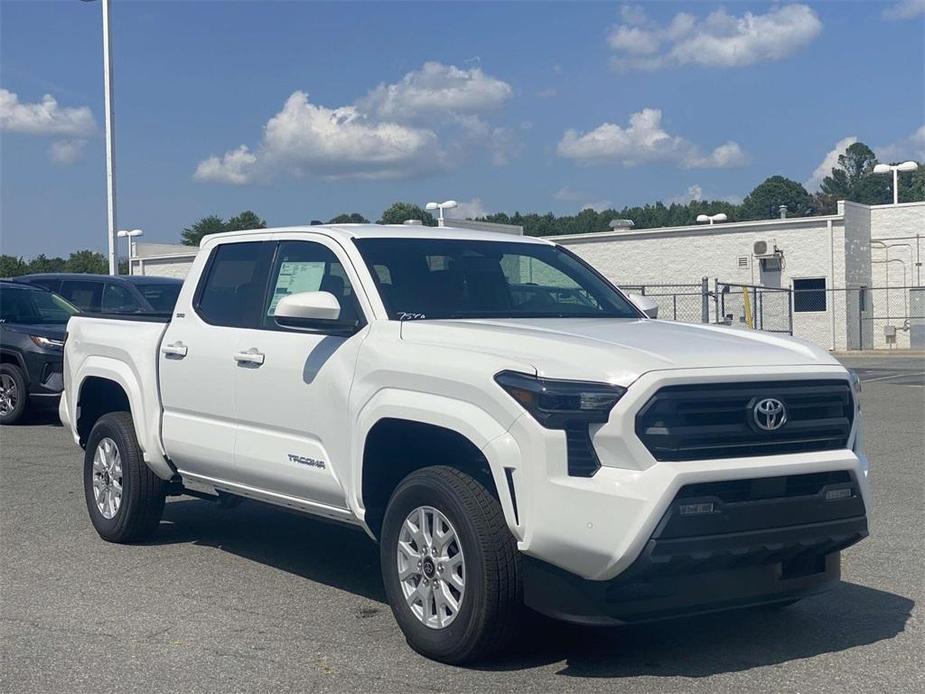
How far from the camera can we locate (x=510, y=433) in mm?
4898

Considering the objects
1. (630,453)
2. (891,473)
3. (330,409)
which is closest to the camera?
(630,453)

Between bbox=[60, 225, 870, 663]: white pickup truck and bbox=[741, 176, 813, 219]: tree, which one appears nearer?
bbox=[60, 225, 870, 663]: white pickup truck

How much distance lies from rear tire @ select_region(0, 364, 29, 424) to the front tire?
10.3m

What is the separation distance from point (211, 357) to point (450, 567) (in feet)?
7.67

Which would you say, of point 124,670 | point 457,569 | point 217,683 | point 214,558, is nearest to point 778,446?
point 457,569

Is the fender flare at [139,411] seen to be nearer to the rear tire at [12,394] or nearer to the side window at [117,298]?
the rear tire at [12,394]

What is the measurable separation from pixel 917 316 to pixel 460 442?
35660 mm

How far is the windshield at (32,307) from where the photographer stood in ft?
50.3

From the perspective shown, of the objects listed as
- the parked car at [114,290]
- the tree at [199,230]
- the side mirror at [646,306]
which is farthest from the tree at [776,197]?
the side mirror at [646,306]

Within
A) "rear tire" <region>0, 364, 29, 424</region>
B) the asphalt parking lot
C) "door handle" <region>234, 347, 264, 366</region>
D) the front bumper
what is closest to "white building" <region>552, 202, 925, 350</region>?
"rear tire" <region>0, 364, 29, 424</region>

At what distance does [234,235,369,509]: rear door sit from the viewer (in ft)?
19.5

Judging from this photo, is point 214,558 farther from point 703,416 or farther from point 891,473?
point 891,473

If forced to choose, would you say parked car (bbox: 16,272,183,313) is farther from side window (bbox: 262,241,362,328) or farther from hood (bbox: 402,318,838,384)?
hood (bbox: 402,318,838,384)

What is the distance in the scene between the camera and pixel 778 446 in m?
5.04
